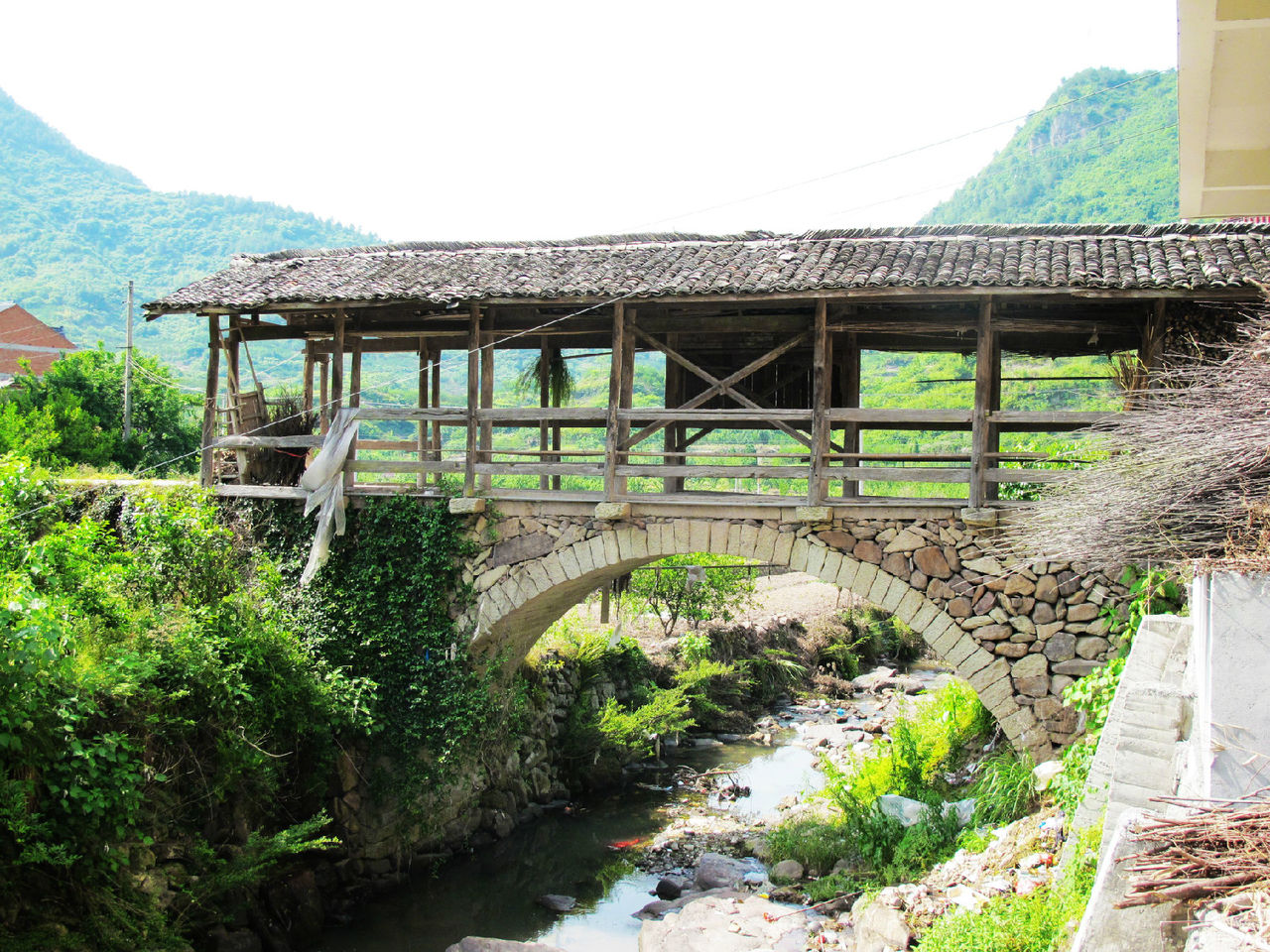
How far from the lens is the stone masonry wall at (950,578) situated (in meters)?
7.83

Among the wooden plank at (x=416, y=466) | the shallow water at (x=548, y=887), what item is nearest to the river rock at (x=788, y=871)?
the shallow water at (x=548, y=887)

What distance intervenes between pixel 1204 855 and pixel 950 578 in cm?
486

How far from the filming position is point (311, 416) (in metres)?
11.7

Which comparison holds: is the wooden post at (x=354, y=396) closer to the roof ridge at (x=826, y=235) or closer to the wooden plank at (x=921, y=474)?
the roof ridge at (x=826, y=235)

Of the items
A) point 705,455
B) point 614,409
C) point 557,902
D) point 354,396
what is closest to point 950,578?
point 705,455

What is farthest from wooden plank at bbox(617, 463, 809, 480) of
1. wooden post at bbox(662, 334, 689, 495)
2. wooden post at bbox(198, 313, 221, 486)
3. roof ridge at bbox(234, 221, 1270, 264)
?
wooden post at bbox(198, 313, 221, 486)

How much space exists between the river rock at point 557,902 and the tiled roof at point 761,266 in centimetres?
578

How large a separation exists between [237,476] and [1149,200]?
41.1 meters

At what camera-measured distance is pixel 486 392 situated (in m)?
9.75

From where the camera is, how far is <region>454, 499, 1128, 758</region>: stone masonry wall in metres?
7.83

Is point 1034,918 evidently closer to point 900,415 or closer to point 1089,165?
point 900,415

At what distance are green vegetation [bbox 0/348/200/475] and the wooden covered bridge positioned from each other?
6980 millimetres

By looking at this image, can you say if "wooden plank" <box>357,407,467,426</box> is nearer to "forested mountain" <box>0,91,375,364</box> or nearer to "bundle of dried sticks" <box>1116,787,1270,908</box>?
"bundle of dried sticks" <box>1116,787,1270,908</box>

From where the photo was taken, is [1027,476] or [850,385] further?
[850,385]
